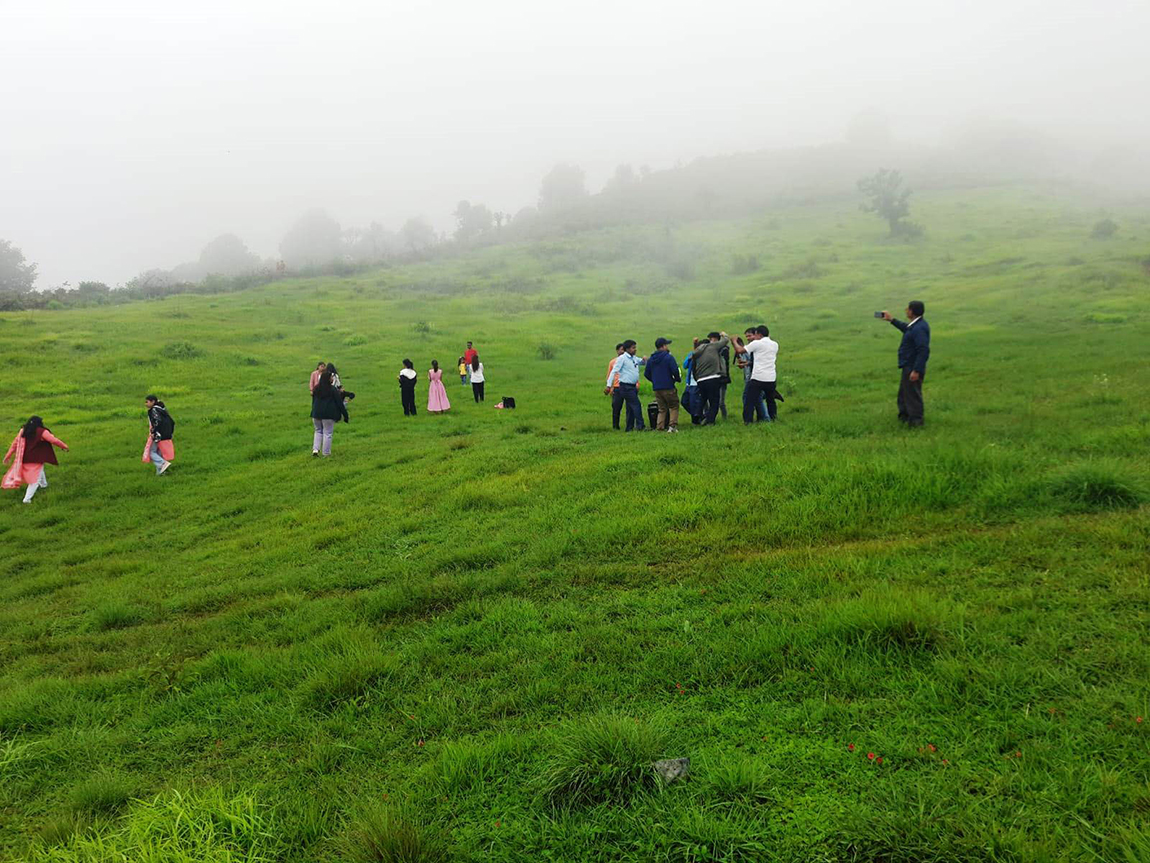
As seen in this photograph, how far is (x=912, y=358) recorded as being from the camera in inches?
403

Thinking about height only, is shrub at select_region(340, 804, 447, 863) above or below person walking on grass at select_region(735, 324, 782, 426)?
below

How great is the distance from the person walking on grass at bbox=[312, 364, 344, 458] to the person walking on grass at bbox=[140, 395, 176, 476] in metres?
3.39

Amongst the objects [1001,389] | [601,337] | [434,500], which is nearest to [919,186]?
[601,337]

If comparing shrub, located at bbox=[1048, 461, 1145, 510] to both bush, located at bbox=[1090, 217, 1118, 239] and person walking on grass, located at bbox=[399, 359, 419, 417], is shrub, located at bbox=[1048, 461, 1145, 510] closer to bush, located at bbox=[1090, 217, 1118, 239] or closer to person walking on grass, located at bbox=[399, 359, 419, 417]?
person walking on grass, located at bbox=[399, 359, 419, 417]

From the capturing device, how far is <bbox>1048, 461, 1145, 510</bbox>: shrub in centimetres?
600

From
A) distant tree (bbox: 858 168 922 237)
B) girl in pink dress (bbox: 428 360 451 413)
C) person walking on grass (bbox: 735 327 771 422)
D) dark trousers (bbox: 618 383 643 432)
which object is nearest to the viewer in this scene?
person walking on grass (bbox: 735 327 771 422)

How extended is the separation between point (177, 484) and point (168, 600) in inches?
304

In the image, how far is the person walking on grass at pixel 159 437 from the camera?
45.8 ft

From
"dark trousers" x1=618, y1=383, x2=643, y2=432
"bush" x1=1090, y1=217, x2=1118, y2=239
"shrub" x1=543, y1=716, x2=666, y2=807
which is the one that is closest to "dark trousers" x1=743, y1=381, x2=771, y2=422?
"dark trousers" x1=618, y1=383, x2=643, y2=432

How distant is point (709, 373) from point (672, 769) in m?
10.9

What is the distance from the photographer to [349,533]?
8.53m

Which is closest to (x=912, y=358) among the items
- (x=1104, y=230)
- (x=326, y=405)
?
(x=326, y=405)

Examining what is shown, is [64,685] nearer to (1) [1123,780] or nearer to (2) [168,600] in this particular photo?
(2) [168,600]

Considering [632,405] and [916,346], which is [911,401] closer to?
[916,346]
